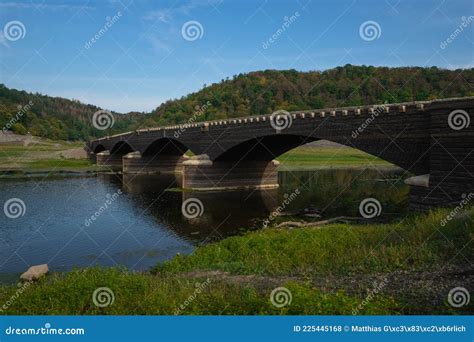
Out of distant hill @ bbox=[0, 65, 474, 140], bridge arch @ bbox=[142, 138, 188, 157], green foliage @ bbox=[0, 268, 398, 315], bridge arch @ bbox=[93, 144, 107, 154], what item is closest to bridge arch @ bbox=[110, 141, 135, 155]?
bridge arch @ bbox=[93, 144, 107, 154]

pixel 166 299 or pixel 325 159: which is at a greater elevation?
pixel 325 159

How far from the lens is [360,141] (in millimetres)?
28641

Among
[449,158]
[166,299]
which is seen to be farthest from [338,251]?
[449,158]

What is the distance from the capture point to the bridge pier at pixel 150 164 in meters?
71.9

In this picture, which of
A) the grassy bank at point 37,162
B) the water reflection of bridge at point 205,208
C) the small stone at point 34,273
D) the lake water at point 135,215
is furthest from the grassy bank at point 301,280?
the grassy bank at point 37,162

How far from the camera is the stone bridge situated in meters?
20.8

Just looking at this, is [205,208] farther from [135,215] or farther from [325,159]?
[325,159]

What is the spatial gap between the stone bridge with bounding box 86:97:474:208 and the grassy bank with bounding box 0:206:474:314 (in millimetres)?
5389

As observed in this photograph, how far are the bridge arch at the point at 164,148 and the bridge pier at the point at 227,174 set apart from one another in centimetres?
1671

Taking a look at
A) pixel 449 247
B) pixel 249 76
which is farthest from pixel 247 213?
pixel 249 76

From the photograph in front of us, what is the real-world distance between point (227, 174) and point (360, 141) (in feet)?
69.8

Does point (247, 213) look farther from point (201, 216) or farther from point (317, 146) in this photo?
point (317, 146)

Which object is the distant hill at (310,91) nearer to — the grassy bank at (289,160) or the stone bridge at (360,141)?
the grassy bank at (289,160)

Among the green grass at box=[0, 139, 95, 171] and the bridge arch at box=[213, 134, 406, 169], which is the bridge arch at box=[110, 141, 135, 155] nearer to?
the green grass at box=[0, 139, 95, 171]
